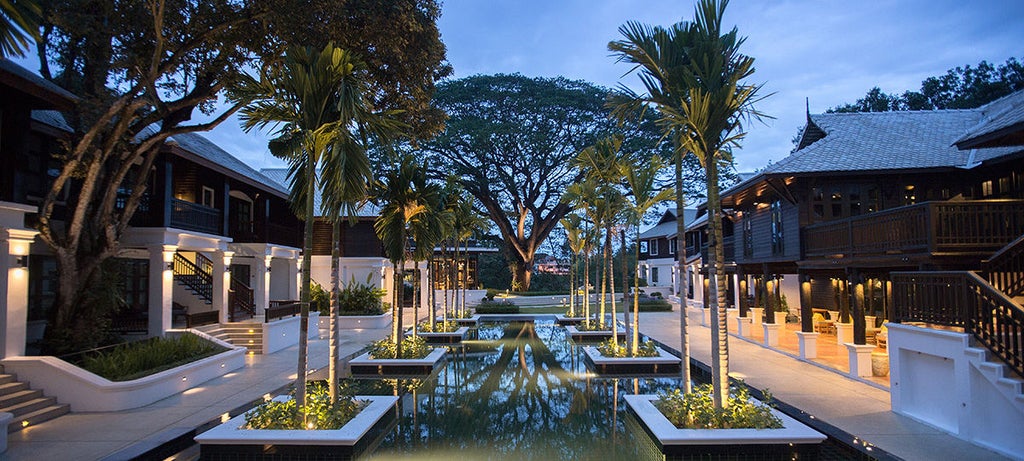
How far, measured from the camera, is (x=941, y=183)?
46.3 ft

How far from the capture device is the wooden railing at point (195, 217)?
588 inches

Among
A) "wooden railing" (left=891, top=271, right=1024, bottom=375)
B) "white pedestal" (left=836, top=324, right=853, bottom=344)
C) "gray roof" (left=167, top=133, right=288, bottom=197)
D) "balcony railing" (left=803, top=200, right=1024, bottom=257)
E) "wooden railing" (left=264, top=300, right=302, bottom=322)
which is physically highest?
"gray roof" (left=167, top=133, right=288, bottom=197)

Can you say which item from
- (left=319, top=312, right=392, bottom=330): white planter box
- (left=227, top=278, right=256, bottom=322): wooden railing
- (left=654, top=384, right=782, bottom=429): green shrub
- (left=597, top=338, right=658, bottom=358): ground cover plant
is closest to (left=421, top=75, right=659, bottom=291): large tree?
(left=319, top=312, right=392, bottom=330): white planter box

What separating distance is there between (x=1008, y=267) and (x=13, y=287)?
17918 millimetres

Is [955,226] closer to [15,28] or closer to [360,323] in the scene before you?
[15,28]

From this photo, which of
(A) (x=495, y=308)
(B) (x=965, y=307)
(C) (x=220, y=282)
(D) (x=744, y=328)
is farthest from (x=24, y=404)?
(A) (x=495, y=308)

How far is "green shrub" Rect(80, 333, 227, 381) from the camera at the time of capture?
10.2 metres

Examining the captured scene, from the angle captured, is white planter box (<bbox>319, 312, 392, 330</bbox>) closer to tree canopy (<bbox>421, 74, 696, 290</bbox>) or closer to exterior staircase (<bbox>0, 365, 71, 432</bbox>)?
tree canopy (<bbox>421, 74, 696, 290</bbox>)

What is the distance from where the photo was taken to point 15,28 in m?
4.38

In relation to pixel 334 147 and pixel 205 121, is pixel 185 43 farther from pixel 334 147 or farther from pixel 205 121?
pixel 334 147

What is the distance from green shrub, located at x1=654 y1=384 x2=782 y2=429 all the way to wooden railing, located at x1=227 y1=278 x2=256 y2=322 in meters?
15.4

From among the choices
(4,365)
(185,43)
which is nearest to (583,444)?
(4,365)

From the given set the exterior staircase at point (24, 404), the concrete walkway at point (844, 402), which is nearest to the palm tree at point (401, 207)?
the exterior staircase at point (24, 404)

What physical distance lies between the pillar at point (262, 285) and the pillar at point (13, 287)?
1018 centimetres
